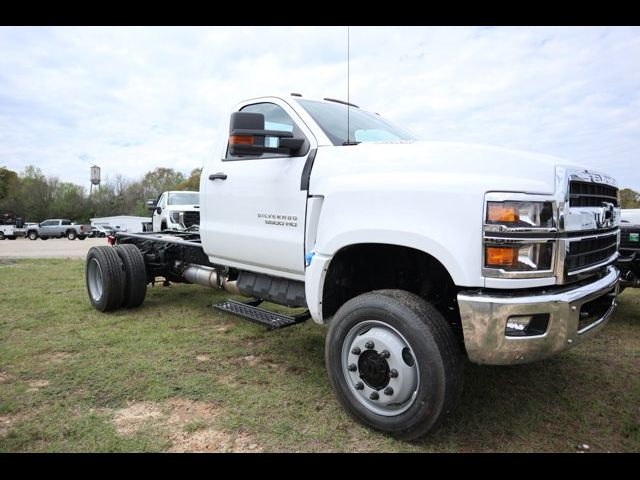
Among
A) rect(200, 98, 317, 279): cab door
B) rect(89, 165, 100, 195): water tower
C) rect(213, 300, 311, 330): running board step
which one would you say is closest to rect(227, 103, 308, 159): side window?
rect(200, 98, 317, 279): cab door

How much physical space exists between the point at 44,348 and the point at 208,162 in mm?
2315

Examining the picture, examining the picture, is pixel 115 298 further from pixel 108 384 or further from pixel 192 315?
pixel 108 384

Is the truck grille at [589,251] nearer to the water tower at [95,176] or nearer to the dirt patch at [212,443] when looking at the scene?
the dirt patch at [212,443]

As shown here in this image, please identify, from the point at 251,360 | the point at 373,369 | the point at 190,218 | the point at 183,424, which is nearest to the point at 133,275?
the point at 251,360

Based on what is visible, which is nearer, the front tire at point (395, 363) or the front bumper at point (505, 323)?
the front bumper at point (505, 323)

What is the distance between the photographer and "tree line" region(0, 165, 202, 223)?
5719 cm

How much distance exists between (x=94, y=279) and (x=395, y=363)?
477cm

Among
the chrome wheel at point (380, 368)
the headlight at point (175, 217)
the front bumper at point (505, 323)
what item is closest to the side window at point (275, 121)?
the chrome wheel at point (380, 368)

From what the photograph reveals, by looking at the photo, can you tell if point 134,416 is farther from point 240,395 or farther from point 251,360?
point 251,360

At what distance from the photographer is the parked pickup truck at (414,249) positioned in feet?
7.86

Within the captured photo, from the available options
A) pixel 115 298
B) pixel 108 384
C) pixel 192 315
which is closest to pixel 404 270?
pixel 108 384

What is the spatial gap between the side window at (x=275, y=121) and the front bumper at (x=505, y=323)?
1.86 meters

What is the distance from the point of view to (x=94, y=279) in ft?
19.9

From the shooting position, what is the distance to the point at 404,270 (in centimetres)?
328
